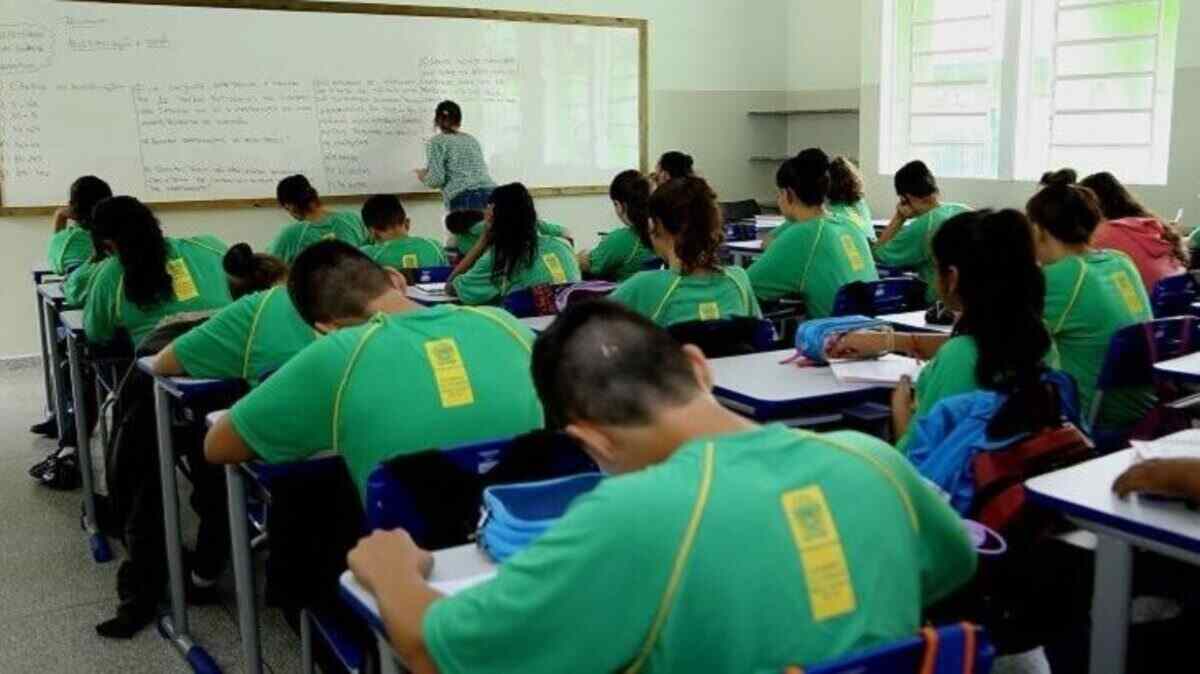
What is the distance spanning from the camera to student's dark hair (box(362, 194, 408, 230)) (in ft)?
18.5

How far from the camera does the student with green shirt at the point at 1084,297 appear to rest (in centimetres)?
322

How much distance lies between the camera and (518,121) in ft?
28.0

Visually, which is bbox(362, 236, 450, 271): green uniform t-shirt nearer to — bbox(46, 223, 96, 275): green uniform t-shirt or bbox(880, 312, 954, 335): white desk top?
bbox(46, 223, 96, 275): green uniform t-shirt

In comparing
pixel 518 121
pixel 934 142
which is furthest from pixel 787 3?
pixel 518 121

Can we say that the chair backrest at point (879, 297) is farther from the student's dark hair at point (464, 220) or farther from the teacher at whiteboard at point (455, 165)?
the teacher at whiteboard at point (455, 165)

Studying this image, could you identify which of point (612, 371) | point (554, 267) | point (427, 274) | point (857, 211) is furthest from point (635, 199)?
point (612, 371)

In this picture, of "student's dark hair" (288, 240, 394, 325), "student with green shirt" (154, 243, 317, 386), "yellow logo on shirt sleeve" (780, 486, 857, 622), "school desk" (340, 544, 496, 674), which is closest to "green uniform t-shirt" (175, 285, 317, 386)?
"student with green shirt" (154, 243, 317, 386)

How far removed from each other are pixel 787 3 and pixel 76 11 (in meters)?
5.66

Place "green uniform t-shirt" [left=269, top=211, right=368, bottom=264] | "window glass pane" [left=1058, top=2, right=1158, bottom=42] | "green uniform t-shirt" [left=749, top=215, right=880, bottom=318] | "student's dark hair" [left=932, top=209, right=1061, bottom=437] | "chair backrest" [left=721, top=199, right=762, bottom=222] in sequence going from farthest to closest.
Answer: "chair backrest" [left=721, top=199, right=762, bottom=222] < "window glass pane" [left=1058, top=2, right=1158, bottom=42] < "green uniform t-shirt" [left=269, top=211, right=368, bottom=264] < "green uniform t-shirt" [left=749, top=215, right=880, bottom=318] < "student's dark hair" [left=932, top=209, right=1061, bottom=437]

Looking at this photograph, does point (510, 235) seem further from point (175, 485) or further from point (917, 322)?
point (175, 485)

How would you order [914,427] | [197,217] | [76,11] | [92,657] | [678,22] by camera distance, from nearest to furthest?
[914,427]
[92,657]
[76,11]
[197,217]
[678,22]

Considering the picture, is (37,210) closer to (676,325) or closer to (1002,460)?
(676,325)

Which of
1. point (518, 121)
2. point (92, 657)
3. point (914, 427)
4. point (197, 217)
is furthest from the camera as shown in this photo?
point (518, 121)

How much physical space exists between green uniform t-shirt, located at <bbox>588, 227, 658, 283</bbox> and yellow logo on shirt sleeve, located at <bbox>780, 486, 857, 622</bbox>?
416cm
